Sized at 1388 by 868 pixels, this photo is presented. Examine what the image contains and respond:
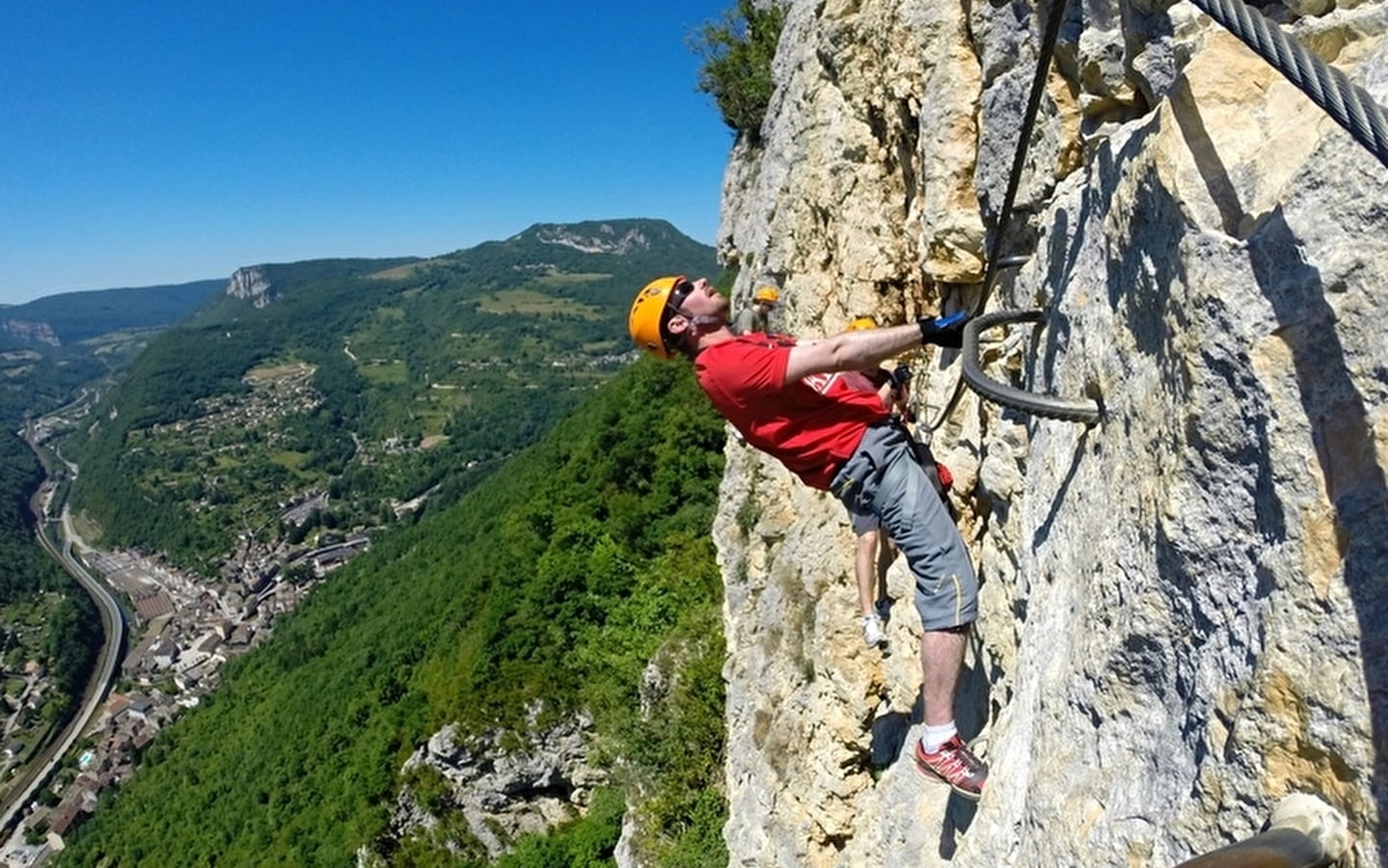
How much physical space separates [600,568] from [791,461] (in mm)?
20800

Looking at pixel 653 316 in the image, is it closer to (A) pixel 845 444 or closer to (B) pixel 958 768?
(A) pixel 845 444

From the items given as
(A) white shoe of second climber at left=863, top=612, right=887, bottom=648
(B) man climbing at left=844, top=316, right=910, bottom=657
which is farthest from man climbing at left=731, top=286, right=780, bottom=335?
(A) white shoe of second climber at left=863, top=612, right=887, bottom=648

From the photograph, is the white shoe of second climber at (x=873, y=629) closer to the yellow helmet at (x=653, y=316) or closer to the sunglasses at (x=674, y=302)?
the yellow helmet at (x=653, y=316)

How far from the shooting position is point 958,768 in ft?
13.6

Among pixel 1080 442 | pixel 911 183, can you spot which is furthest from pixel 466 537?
pixel 1080 442

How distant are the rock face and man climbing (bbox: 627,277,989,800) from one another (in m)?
0.30

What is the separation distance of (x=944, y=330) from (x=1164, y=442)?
1.49 meters

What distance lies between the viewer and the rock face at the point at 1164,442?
5.88 ft

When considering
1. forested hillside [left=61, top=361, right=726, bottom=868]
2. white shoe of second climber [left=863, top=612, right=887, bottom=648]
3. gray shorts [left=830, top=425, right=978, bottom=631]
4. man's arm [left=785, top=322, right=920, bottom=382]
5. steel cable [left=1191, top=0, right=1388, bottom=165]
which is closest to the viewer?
steel cable [left=1191, top=0, right=1388, bottom=165]

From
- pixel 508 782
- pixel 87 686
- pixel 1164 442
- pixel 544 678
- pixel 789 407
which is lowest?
pixel 87 686

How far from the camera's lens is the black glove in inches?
147

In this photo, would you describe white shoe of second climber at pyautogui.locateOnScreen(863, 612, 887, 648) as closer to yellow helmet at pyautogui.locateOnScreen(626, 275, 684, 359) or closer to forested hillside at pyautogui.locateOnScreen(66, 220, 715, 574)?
yellow helmet at pyautogui.locateOnScreen(626, 275, 684, 359)

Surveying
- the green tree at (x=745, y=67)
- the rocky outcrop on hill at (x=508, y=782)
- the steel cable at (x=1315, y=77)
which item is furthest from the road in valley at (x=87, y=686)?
the steel cable at (x=1315, y=77)

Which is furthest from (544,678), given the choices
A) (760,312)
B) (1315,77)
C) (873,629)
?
(1315,77)
